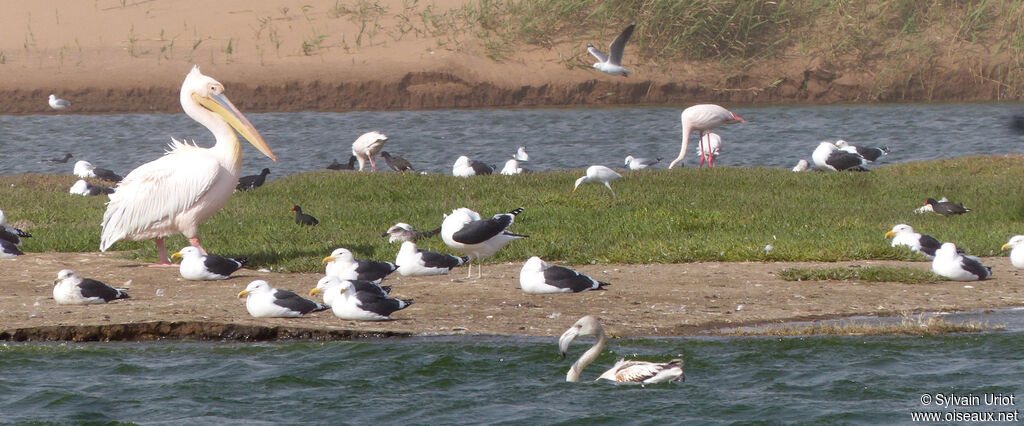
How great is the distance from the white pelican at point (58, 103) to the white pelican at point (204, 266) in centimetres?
2507

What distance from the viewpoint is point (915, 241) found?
14.7 metres

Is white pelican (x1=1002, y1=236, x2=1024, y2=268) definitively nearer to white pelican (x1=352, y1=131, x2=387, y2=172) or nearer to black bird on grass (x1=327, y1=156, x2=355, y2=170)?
white pelican (x1=352, y1=131, x2=387, y2=172)

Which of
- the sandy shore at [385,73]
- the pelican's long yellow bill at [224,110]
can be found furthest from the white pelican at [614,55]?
the pelican's long yellow bill at [224,110]

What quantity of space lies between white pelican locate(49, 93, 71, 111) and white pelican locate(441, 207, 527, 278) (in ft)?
85.4

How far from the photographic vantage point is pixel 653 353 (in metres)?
10.9

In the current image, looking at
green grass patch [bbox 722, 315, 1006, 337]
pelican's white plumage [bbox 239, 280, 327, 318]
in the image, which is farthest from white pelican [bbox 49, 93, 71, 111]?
green grass patch [bbox 722, 315, 1006, 337]

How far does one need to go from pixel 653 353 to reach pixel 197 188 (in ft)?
19.6

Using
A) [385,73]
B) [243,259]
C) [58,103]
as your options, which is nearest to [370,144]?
[243,259]

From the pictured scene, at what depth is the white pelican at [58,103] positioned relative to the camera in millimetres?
36906

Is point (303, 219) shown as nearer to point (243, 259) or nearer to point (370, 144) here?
point (243, 259)

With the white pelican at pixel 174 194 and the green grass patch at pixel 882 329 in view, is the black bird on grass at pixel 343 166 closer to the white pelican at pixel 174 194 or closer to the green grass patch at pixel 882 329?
the white pelican at pixel 174 194

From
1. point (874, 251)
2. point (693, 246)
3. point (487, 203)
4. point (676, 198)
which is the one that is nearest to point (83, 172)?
point (487, 203)

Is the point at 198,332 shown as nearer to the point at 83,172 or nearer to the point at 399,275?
the point at 399,275

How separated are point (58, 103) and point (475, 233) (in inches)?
1051
